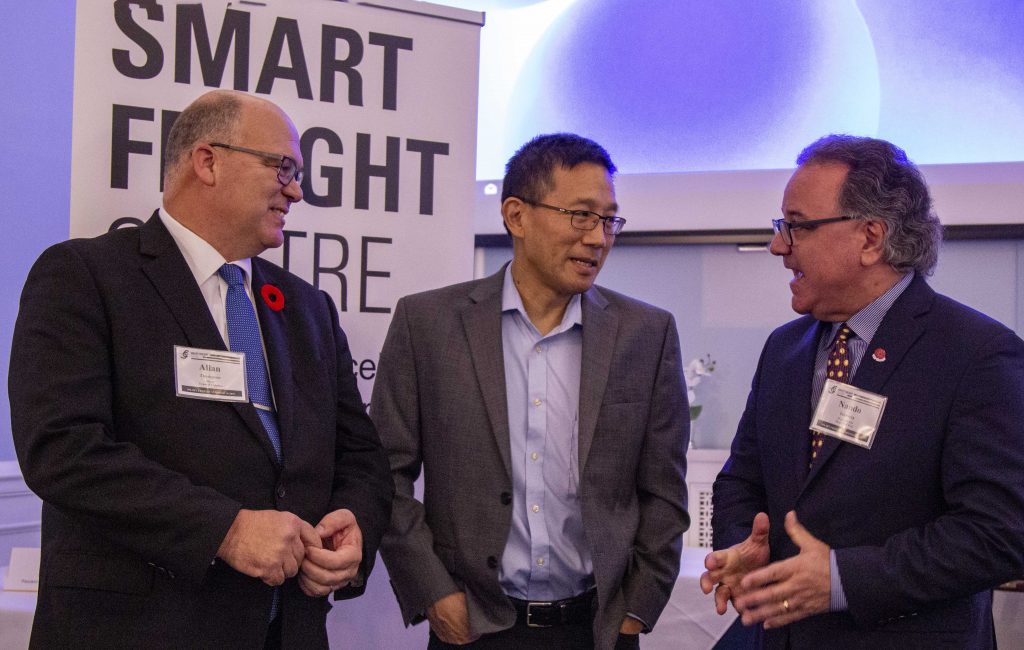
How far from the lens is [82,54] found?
2.71 m

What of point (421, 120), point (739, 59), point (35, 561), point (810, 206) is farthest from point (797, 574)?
point (739, 59)

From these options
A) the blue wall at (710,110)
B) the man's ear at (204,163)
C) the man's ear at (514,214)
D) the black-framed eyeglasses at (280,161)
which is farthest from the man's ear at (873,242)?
the blue wall at (710,110)

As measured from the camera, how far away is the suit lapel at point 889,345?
6.44ft

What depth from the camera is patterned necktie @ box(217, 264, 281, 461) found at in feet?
6.49

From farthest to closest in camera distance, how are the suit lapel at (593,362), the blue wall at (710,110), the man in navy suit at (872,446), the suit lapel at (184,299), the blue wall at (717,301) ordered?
the blue wall at (717,301) < the blue wall at (710,110) < the suit lapel at (593,362) < the suit lapel at (184,299) < the man in navy suit at (872,446)

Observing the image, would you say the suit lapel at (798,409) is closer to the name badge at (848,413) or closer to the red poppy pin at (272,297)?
→ the name badge at (848,413)

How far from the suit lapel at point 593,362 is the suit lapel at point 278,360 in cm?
67

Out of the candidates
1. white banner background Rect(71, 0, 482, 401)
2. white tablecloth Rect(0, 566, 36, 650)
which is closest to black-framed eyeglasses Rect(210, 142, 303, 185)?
white banner background Rect(71, 0, 482, 401)

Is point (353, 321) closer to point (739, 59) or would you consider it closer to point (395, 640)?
point (395, 640)

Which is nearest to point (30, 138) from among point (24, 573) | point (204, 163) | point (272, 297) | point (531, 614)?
point (24, 573)

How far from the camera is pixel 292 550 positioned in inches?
69.6

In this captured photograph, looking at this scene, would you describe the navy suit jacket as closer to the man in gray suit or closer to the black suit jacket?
the man in gray suit

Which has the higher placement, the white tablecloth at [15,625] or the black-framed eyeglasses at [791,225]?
the black-framed eyeglasses at [791,225]

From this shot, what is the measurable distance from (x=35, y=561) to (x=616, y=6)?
3486 millimetres
